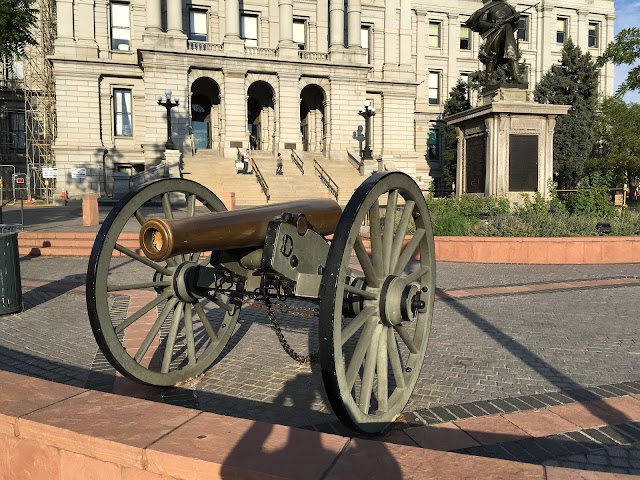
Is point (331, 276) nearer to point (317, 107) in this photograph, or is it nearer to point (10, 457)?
point (10, 457)

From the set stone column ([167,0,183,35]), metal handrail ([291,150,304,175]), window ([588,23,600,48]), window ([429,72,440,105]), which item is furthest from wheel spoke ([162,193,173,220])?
window ([588,23,600,48])

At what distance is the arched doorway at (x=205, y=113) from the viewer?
38428 mm

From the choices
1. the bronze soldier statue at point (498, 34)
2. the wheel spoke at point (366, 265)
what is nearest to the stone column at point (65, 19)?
the bronze soldier statue at point (498, 34)

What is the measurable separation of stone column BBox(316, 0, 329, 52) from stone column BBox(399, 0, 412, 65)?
22.6 ft

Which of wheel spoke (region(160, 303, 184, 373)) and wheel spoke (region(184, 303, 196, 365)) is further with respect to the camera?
wheel spoke (region(184, 303, 196, 365))

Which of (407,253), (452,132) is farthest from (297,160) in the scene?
(407,253)

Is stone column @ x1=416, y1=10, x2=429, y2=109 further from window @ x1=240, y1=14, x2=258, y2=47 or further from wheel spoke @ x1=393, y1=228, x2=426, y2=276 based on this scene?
wheel spoke @ x1=393, y1=228, x2=426, y2=276

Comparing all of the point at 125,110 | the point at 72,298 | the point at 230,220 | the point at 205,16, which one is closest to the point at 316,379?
the point at 230,220

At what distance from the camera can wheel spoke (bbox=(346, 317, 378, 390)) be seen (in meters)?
2.89

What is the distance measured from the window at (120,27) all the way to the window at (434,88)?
2736cm

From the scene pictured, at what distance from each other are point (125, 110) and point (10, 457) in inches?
1536

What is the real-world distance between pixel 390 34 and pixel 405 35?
56.7 inches

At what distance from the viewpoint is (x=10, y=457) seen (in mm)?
2422

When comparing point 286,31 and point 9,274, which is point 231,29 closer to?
point 286,31
